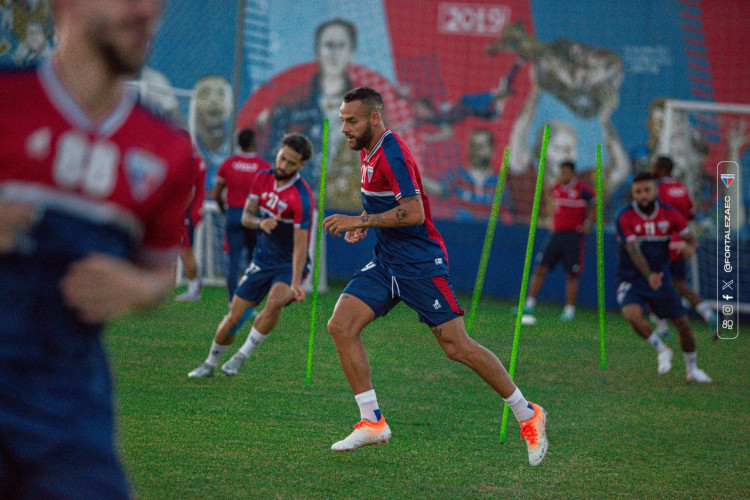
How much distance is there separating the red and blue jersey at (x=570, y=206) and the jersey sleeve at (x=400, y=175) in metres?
8.45

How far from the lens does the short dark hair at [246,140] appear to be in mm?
11172

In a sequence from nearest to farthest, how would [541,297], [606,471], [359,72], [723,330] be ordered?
[606,471] < [723,330] < [541,297] < [359,72]

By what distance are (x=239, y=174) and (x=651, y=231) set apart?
518 centimetres

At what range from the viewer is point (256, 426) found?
5.98 m

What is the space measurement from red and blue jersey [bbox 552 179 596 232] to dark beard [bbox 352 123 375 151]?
837 centimetres

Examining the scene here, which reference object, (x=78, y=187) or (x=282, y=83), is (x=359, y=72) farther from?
(x=78, y=187)

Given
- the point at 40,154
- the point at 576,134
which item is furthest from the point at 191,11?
the point at 40,154

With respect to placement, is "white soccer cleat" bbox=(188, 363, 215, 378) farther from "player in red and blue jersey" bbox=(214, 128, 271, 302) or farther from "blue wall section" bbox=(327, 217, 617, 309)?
"blue wall section" bbox=(327, 217, 617, 309)

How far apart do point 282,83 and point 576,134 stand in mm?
7509

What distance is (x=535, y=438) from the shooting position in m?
5.36

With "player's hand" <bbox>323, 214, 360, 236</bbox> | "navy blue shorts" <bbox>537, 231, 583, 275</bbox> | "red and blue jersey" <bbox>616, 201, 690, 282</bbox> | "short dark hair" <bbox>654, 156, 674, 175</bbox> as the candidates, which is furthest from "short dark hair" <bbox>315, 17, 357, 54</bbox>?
"player's hand" <bbox>323, 214, 360, 236</bbox>

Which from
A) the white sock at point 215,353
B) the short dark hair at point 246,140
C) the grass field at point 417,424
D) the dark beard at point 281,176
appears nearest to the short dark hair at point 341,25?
the short dark hair at point 246,140

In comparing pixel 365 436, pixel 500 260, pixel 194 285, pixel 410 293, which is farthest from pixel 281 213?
pixel 500 260

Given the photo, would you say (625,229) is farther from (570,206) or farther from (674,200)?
(570,206)
